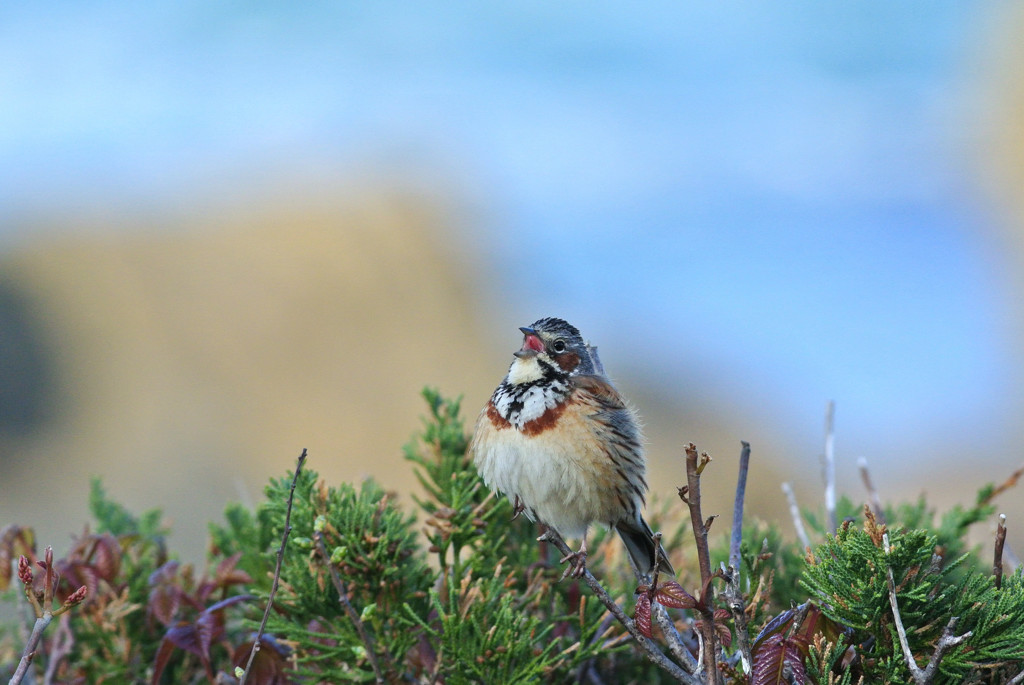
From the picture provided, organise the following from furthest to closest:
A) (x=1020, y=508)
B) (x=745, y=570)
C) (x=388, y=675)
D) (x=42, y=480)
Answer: (x=42, y=480), (x=1020, y=508), (x=745, y=570), (x=388, y=675)

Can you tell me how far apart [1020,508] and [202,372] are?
8.55 m

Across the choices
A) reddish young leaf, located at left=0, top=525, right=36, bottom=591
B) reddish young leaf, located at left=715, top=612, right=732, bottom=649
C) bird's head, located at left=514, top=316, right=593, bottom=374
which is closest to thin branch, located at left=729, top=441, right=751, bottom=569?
reddish young leaf, located at left=715, top=612, right=732, bottom=649

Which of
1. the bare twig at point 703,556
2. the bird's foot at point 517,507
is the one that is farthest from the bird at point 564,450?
the bare twig at point 703,556

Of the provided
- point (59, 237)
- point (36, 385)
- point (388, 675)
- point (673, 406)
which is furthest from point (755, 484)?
point (59, 237)

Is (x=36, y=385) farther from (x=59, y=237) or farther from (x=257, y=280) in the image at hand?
(x=257, y=280)

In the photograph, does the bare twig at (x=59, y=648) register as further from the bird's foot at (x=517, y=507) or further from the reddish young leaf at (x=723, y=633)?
the reddish young leaf at (x=723, y=633)

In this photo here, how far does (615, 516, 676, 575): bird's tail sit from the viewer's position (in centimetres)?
234

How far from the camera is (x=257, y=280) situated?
37.9 ft

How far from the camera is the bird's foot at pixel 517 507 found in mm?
2118

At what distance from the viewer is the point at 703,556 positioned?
124cm

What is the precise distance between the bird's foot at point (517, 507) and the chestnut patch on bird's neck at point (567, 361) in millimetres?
430

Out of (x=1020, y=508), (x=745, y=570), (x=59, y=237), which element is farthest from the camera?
(x=59, y=237)

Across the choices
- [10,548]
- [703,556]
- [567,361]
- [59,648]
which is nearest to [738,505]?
[703,556]

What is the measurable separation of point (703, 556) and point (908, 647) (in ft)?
1.39
